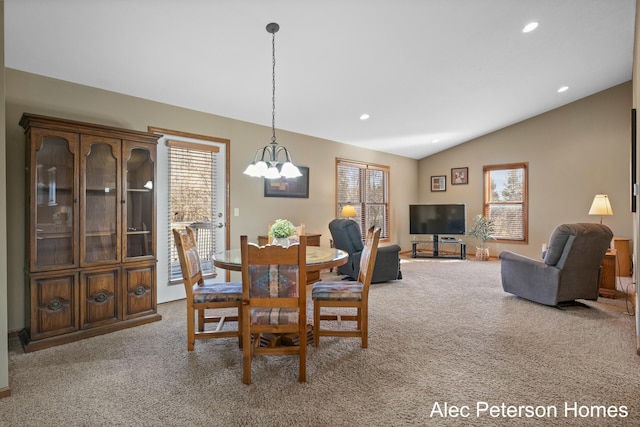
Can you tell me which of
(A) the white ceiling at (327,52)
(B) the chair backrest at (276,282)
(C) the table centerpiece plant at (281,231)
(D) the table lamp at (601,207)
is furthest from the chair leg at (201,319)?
(D) the table lamp at (601,207)

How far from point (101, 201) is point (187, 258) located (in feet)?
4.29

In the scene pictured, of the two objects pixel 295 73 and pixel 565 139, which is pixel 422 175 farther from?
pixel 295 73

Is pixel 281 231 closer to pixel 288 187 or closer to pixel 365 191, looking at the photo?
pixel 288 187

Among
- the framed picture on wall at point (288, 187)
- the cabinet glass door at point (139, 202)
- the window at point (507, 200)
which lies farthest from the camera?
the window at point (507, 200)

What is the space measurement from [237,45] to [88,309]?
2.75 metres

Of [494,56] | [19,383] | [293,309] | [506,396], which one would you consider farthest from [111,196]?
[494,56]

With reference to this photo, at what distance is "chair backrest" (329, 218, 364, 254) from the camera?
4777mm

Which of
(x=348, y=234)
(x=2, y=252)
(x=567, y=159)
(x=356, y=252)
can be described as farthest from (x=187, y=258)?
(x=567, y=159)

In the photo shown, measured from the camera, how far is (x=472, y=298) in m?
4.23

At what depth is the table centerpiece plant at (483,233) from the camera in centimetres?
718

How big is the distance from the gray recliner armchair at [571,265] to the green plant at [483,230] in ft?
11.2

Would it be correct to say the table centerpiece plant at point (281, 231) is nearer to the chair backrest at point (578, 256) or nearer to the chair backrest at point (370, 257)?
the chair backrest at point (370, 257)

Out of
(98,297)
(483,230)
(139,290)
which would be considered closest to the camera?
(98,297)

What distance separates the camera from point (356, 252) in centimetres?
492
